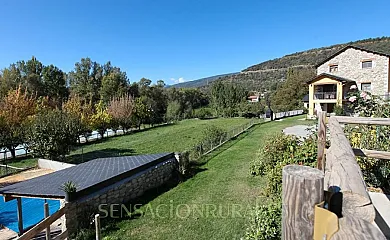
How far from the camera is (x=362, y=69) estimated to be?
24859 millimetres

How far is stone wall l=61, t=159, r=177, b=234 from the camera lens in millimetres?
6156

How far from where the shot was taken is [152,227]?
20.2 ft

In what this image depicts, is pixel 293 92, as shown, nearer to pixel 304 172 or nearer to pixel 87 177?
pixel 87 177

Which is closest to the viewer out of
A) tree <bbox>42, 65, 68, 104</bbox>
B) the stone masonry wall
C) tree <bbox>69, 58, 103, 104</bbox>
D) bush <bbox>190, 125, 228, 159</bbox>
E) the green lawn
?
the green lawn

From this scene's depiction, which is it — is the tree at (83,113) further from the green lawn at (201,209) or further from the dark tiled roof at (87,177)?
the green lawn at (201,209)

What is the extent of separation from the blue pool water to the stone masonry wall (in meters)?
A: 27.6

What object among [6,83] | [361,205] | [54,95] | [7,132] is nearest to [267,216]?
[361,205]

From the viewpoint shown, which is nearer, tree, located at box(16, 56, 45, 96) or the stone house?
the stone house

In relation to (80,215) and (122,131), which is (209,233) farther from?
(122,131)

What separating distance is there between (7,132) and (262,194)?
54.9 ft

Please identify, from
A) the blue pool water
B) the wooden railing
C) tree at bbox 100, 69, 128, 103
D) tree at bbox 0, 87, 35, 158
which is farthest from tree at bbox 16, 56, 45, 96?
the wooden railing

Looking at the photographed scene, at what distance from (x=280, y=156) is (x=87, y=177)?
618 centimetres

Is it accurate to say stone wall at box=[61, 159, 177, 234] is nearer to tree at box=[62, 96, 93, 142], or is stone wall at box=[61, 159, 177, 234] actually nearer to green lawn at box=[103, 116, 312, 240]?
green lawn at box=[103, 116, 312, 240]

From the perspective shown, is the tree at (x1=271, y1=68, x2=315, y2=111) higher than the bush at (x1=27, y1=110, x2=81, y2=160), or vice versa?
the tree at (x1=271, y1=68, x2=315, y2=111)
